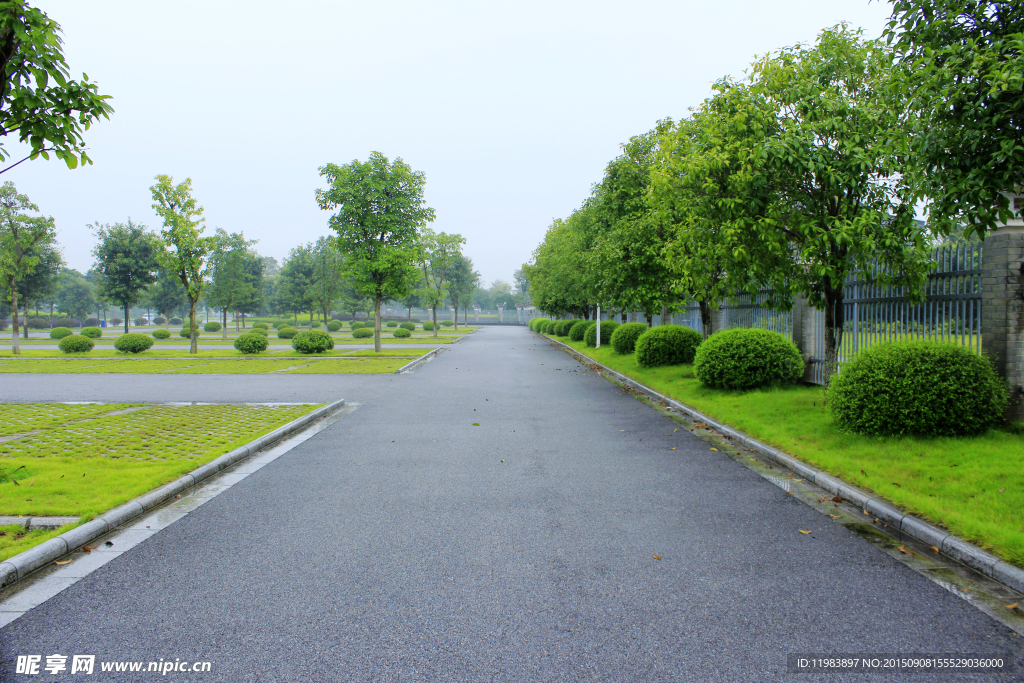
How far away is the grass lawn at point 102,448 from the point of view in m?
5.12

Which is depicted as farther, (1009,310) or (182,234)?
(182,234)

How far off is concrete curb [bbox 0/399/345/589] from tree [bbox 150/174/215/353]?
856 inches

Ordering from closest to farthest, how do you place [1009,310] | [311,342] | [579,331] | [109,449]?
1. [1009,310]
2. [109,449]
3. [311,342]
4. [579,331]

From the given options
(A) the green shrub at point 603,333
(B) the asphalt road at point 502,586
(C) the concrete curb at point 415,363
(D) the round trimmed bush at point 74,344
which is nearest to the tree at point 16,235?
(D) the round trimmed bush at point 74,344

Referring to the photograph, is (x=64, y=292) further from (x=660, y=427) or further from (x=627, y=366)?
(x=660, y=427)

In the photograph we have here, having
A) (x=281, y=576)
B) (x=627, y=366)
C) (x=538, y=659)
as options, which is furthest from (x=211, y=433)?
(x=627, y=366)

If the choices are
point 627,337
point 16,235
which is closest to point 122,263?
point 16,235

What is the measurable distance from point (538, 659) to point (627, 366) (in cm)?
1575

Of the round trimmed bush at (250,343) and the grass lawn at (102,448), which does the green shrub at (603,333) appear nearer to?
the round trimmed bush at (250,343)

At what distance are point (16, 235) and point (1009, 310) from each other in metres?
35.3

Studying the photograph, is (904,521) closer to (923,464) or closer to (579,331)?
(923,464)

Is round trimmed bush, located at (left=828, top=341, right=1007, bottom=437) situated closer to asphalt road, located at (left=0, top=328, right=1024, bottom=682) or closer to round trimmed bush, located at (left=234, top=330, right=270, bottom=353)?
asphalt road, located at (left=0, top=328, right=1024, bottom=682)

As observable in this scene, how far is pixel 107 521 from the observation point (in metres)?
4.68

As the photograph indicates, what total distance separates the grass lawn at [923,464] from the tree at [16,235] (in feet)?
103
